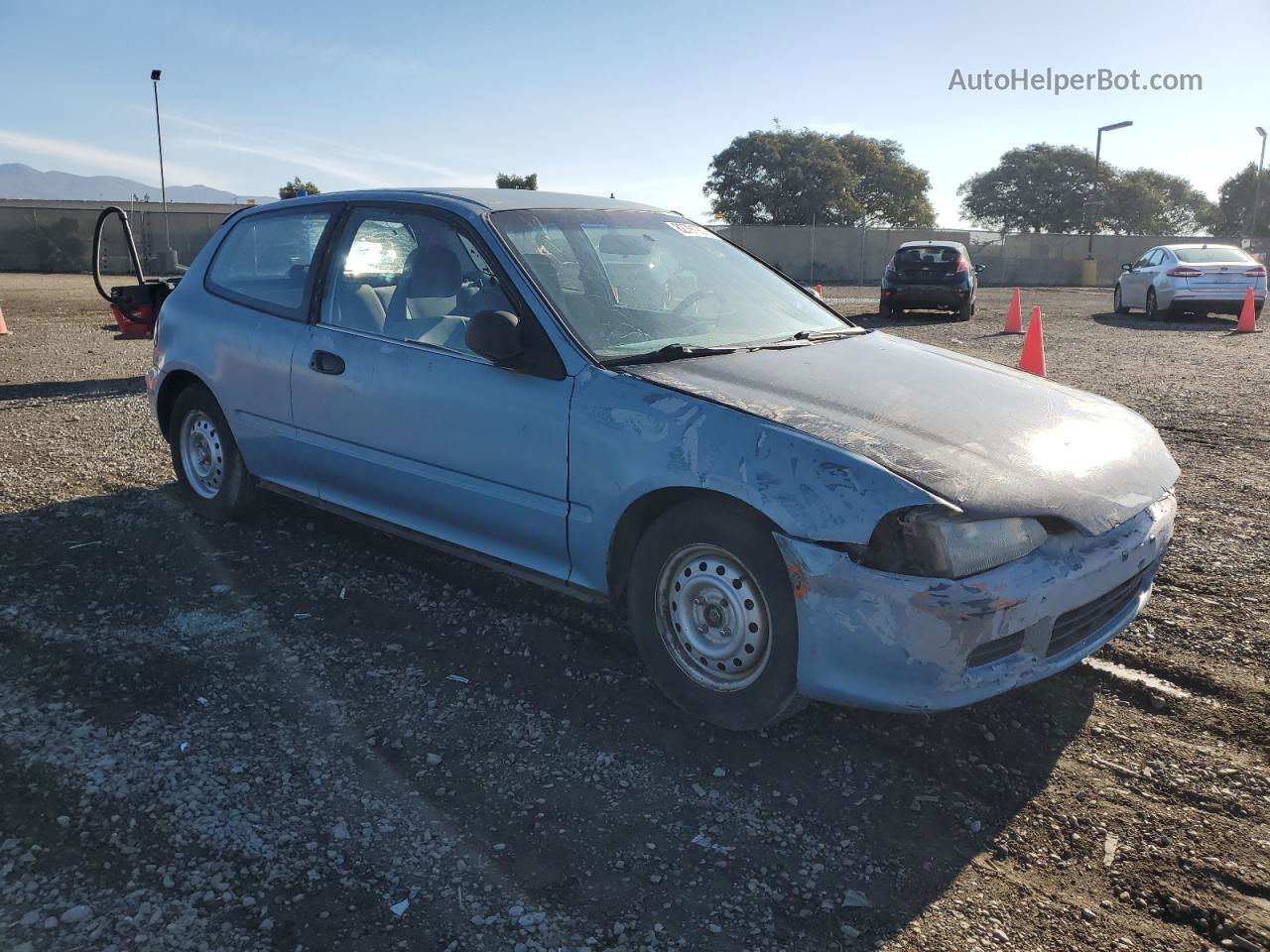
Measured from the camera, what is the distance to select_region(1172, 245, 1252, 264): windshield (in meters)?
17.5

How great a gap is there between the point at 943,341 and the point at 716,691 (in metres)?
12.7

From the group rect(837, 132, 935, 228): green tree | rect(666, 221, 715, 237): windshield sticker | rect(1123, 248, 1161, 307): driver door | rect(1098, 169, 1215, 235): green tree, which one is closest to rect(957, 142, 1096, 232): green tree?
rect(1098, 169, 1215, 235): green tree

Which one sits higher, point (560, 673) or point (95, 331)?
point (95, 331)

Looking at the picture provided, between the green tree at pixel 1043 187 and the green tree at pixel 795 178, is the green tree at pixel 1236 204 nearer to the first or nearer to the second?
the green tree at pixel 1043 187

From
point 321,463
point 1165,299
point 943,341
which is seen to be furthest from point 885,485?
point 1165,299

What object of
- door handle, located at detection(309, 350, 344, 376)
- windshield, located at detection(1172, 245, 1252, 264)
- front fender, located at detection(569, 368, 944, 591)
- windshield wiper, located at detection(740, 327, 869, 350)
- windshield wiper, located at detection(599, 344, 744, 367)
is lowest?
front fender, located at detection(569, 368, 944, 591)

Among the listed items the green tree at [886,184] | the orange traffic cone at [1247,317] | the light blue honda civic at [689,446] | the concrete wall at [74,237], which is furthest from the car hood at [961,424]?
the green tree at [886,184]

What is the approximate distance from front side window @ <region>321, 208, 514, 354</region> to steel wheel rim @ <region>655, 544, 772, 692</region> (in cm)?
125

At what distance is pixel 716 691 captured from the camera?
3162 mm

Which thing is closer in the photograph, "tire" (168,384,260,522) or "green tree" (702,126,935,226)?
"tire" (168,384,260,522)

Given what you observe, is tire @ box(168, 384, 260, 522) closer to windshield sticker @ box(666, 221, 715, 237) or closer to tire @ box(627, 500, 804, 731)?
windshield sticker @ box(666, 221, 715, 237)

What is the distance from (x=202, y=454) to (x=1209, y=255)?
18.1 metres

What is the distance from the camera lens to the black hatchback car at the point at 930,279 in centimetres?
1864

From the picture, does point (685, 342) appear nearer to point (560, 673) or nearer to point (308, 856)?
point (560, 673)
